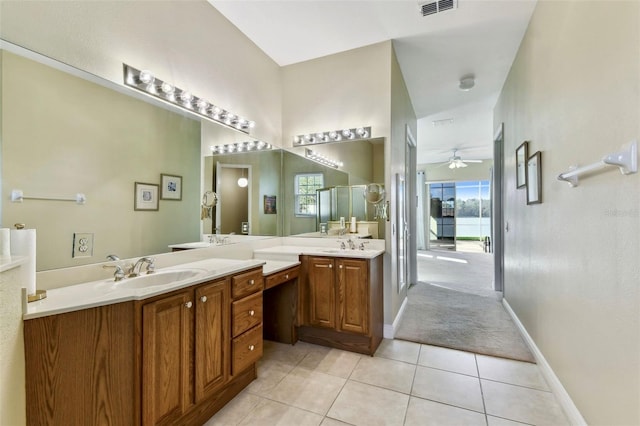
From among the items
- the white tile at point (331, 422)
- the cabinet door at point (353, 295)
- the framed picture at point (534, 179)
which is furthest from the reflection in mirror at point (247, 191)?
the framed picture at point (534, 179)

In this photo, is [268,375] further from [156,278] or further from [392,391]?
[156,278]

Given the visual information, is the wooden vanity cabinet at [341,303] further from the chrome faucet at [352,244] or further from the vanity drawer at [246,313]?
the vanity drawer at [246,313]

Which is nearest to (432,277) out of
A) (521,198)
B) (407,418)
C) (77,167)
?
(521,198)

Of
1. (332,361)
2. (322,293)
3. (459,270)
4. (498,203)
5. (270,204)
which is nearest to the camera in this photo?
(332,361)

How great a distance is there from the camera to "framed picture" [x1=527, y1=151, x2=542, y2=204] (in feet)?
7.16

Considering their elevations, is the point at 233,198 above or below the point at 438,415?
above

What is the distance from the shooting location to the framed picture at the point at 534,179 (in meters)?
2.18

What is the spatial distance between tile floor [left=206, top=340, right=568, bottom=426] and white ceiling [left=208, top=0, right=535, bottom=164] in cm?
299

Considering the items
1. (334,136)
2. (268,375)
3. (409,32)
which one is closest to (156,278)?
(268,375)

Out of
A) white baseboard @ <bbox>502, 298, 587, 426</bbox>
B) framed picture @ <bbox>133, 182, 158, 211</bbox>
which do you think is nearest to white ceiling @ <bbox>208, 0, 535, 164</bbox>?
framed picture @ <bbox>133, 182, 158, 211</bbox>

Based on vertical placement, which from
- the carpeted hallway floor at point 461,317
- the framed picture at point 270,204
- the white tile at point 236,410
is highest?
the framed picture at point 270,204

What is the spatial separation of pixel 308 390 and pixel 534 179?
7.88ft

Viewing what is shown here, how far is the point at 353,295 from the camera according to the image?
8.25 feet

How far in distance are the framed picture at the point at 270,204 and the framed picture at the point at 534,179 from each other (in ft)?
8.20
